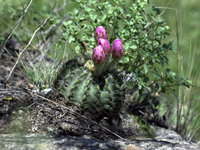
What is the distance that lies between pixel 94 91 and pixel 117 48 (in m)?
0.44

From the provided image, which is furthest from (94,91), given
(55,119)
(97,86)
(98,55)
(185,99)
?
(185,99)

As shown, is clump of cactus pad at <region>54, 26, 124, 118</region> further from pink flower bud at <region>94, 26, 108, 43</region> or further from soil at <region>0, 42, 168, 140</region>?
soil at <region>0, 42, 168, 140</region>

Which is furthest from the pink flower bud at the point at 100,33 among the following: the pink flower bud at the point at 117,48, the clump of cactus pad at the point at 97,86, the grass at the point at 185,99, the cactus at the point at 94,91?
the grass at the point at 185,99

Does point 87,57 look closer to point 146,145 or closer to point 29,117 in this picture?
point 29,117

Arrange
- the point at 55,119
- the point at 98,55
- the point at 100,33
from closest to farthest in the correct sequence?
1. the point at 98,55
2. the point at 100,33
3. the point at 55,119

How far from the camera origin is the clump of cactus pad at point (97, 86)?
220 centimetres

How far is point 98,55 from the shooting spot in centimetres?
204

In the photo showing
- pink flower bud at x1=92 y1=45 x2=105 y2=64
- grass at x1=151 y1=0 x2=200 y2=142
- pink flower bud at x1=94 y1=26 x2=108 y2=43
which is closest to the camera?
pink flower bud at x1=92 y1=45 x2=105 y2=64

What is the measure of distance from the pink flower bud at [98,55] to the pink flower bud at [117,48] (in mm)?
118

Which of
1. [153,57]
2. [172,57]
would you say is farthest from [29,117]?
[172,57]

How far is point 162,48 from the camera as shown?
7.62ft

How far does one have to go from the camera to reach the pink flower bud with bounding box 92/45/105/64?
6.61 feet

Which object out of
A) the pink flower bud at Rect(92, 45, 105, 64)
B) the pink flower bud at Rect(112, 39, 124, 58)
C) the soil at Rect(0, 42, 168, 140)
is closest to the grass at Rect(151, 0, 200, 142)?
the soil at Rect(0, 42, 168, 140)

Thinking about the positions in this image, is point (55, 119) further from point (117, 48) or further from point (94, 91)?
point (117, 48)
